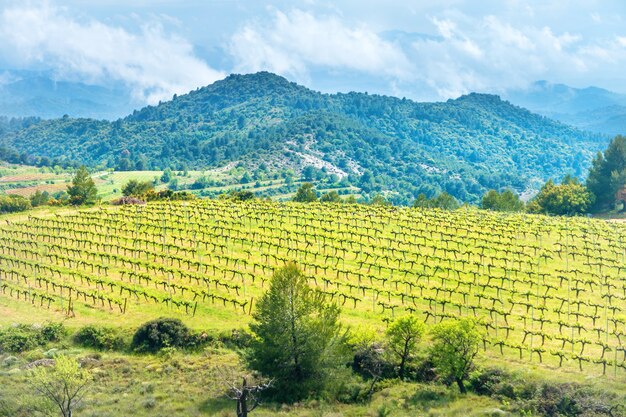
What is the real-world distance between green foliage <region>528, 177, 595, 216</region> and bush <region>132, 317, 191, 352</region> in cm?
7627

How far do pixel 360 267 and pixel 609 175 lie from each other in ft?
240

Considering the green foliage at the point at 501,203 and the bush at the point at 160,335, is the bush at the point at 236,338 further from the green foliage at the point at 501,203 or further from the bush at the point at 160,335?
the green foliage at the point at 501,203

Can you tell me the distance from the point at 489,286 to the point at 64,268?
138 feet

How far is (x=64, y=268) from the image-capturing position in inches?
2648

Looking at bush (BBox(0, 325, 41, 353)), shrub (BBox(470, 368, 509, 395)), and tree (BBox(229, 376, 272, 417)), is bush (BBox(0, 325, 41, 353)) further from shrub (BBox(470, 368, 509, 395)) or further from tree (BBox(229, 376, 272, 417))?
shrub (BBox(470, 368, 509, 395))

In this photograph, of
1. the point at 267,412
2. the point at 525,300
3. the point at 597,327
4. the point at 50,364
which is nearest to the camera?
the point at 267,412

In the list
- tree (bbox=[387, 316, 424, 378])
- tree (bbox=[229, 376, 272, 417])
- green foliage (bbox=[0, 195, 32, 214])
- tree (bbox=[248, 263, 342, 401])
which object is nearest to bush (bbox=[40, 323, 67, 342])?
tree (bbox=[229, 376, 272, 417])

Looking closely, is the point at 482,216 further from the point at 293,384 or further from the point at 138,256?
the point at 293,384

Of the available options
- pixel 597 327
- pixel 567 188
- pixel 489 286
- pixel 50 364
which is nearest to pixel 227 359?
pixel 50 364

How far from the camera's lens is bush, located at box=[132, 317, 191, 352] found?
165 feet

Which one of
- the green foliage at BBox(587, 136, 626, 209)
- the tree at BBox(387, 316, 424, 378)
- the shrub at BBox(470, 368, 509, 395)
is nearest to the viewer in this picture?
the shrub at BBox(470, 368, 509, 395)

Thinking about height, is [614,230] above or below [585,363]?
above

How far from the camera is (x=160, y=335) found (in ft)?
166

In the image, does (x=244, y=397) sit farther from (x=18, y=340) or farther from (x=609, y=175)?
(x=609, y=175)
